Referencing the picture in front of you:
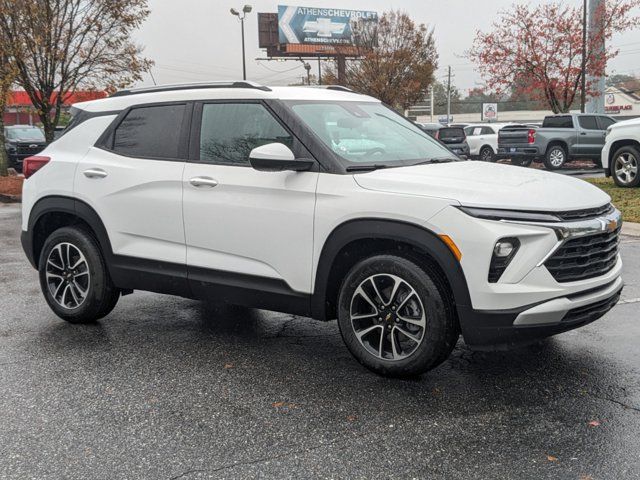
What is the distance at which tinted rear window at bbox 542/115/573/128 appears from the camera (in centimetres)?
2172

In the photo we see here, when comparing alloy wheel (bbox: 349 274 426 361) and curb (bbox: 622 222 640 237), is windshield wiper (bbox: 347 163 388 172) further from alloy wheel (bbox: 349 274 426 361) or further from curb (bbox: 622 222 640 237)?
curb (bbox: 622 222 640 237)

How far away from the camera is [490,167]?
15.1 ft

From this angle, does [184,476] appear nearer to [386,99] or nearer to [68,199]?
[68,199]

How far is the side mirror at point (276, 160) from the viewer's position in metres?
4.10

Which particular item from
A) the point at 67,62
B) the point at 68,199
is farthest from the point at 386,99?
the point at 68,199

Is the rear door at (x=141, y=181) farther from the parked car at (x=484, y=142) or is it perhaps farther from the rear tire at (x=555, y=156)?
the parked car at (x=484, y=142)

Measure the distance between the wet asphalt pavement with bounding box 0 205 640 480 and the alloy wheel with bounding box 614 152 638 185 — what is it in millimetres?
8275

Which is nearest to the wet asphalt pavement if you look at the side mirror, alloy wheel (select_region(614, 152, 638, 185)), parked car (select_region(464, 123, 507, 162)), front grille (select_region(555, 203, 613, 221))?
front grille (select_region(555, 203, 613, 221))

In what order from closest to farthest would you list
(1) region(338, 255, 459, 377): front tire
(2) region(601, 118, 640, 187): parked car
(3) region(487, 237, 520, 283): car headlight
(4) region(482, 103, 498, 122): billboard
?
(3) region(487, 237, 520, 283): car headlight
(1) region(338, 255, 459, 377): front tire
(2) region(601, 118, 640, 187): parked car
(4) region(482, 103, 498, 122): billboard

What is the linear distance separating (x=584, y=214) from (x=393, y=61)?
36787mm

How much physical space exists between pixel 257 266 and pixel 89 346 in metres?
1.49

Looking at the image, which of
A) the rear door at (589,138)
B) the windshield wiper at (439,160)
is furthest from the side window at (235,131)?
the rear door at (589,138)

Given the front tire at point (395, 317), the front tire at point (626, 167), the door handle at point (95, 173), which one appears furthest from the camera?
the front tire at point (626, 167)

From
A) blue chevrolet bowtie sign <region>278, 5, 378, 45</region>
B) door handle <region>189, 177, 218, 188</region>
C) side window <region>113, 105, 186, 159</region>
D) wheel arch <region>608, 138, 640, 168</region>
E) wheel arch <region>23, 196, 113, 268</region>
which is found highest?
blue chevrolet bowtie sign <region>278, 5, 378, 45</region>
